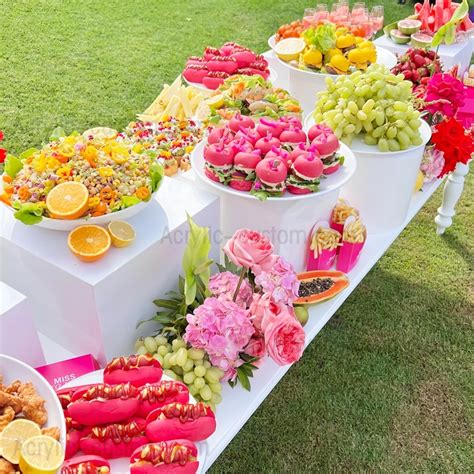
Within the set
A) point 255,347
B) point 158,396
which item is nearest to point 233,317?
point 255,347

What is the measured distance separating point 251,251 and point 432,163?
4.00 feet

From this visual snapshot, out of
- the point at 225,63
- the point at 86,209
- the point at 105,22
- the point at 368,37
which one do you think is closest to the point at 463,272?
the point at 368,37

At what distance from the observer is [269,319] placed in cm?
126

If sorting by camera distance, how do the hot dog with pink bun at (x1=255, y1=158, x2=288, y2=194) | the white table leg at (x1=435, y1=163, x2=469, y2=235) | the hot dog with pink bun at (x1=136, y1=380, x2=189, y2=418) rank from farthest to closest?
the white table leg at (x1=435, y1=163, x2=469, y2=235) → the hot dog with pink bun at (x1=255, y1=158, x2=288, y2=194) → the hot dog with pink bun at (x1=136, y1=380, x2=189, y2=418)

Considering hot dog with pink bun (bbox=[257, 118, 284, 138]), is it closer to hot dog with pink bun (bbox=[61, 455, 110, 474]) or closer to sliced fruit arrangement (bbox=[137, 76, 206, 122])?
sliced fruit arrangement (bbox=[137, 76, 206, 122])

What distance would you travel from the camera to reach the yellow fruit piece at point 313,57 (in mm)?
2271

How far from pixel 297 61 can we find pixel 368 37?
0.60 m

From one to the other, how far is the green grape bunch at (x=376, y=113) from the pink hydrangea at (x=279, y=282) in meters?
Result: 0.67

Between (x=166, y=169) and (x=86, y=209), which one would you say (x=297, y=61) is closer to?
(x=166, y=169)

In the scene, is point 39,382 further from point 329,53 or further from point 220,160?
point 329,53

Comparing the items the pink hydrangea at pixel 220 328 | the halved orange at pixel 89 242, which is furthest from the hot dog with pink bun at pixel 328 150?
the halved orange at pixel 89 242

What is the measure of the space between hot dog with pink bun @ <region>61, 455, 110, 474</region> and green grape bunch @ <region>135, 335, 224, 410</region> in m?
0.29

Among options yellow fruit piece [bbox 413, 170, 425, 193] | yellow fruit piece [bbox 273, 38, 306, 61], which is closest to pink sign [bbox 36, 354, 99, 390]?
yellow fruit piece [bbox 413, 170, 425, 193]

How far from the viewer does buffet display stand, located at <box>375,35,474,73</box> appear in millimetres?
2836
